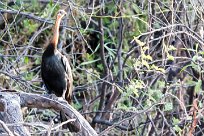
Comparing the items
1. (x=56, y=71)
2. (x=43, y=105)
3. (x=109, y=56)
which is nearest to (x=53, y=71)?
(x=56, y=71)

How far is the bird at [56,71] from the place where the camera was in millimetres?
5055

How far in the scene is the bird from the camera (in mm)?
5055

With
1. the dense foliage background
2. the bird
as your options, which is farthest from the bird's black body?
the dense foliage background

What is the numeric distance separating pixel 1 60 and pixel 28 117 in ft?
1.87

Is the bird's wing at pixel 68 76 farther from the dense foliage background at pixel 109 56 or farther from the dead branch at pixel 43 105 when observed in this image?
Answer: the dead branch at pixel 43 105

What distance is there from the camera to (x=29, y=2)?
18.9 ft

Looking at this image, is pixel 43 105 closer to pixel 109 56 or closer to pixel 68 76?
pixel 68 76

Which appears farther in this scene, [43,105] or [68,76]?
[68,76]

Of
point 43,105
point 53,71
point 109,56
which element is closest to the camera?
point 43,105

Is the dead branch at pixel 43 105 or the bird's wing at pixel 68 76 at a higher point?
the dead branch at pixel 43 105

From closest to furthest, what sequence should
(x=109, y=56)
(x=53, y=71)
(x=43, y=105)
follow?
(x=43, y=105) < (x=53, y=71) < (x=109, y=56)

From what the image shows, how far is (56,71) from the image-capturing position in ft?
17.0

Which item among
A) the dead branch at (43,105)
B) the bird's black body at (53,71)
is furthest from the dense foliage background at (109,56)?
the dead branch at (43,105)

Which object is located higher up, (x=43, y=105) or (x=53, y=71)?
(x=43, y=105)
